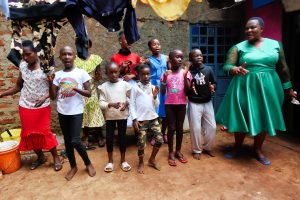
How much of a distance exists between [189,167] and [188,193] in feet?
2.33

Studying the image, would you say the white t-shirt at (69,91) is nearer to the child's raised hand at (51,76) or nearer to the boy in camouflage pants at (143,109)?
the child's raised hand at (51,76)

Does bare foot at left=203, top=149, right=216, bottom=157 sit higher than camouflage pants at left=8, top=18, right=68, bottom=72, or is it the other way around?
camouflage pants at left=8, top=18, right=68, bottom=72

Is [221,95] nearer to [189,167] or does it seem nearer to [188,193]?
[189,167]

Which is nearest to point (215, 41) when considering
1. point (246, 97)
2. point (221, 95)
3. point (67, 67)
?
point (221, 95)

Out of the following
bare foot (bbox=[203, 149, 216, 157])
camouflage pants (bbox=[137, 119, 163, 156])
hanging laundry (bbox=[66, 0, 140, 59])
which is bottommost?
bare foot (bbox=[203, 149, 216, 157])

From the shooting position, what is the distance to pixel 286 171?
3.59 m

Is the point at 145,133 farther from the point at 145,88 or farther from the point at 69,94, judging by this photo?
the point at 69,94

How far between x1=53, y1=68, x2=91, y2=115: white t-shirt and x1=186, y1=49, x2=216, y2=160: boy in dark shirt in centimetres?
154

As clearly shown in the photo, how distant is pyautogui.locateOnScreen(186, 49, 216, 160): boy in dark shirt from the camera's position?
12.5 feet

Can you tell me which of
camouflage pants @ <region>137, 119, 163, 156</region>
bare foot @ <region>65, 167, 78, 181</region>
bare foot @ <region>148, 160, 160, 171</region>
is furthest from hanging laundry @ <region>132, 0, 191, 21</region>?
bare foot @ <region>65, 167, 78, 181</region>

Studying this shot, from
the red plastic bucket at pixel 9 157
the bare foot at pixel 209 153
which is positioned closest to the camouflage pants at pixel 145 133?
the bare foot at pixel 209 153

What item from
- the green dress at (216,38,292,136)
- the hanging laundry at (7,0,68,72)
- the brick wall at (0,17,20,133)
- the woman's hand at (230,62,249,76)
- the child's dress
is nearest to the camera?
the hanging laundry at (7,0,68,72)

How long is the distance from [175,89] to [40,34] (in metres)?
1.93

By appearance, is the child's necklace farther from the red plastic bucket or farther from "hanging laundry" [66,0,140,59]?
the red plastic bucket
